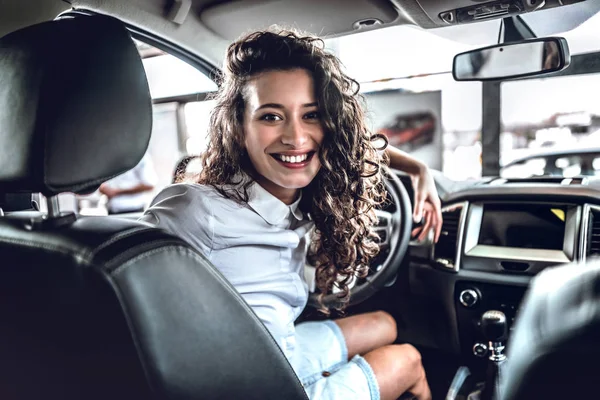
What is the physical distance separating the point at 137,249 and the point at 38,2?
1017 millimetres

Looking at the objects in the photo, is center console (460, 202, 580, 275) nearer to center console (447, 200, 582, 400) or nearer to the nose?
center console (447, 200, 582, 400)

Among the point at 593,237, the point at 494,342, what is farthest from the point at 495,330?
the point at 593,237

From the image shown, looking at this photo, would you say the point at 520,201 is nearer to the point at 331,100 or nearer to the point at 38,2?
the point at 331,100

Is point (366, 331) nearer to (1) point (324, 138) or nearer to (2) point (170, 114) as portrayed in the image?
(1) point (324, 138)

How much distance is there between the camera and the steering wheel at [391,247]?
7.43ft

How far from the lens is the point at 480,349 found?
2311mm

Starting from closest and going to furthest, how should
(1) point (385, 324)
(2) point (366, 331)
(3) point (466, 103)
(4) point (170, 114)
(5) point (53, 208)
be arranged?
(5) point (53, 208)
(2) point (366, 331)
(1) point (385, 324)
(3) point (466, 103)
(4) point (170, 114)

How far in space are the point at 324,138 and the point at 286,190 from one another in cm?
19

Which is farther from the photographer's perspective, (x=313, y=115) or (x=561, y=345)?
(x=313, y=115)

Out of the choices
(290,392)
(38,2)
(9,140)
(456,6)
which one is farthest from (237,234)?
(456,6)

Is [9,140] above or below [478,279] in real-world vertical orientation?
above

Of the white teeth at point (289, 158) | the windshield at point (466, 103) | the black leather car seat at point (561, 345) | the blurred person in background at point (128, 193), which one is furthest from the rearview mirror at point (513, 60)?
the blurred person in background at point (128, 193)

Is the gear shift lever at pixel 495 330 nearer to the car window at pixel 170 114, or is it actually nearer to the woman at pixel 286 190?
the woman at pixel 286 190

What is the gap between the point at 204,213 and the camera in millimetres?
1326
